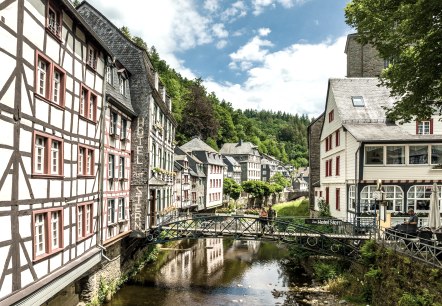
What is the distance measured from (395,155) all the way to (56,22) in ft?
63.2

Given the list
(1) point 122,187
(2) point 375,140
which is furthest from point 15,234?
(2) point 375,140

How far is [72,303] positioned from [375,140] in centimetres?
1773

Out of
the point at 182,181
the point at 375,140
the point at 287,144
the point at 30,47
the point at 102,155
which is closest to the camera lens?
the point at 30,47

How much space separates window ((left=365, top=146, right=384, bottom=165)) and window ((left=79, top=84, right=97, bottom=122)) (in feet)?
51.6

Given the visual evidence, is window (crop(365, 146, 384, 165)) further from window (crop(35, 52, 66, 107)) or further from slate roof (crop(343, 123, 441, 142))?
window (crop(35, 52, 66, 107))

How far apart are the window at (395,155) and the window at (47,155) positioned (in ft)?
60.1

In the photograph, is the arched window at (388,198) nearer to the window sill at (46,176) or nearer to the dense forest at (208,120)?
the window sill at (46,176)

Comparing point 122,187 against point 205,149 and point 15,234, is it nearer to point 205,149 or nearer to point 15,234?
point 15,234

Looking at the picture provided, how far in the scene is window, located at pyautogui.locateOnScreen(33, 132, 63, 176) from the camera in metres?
10.1

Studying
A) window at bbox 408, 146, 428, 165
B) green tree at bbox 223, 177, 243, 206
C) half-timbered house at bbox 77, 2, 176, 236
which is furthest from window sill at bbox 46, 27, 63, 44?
green tree at bbox 223, 177, 243, 206

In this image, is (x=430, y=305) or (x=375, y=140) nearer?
(x=430, y=305)

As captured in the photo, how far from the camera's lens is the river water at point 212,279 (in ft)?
58.8

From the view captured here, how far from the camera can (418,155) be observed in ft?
70.5

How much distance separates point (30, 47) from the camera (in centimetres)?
957
